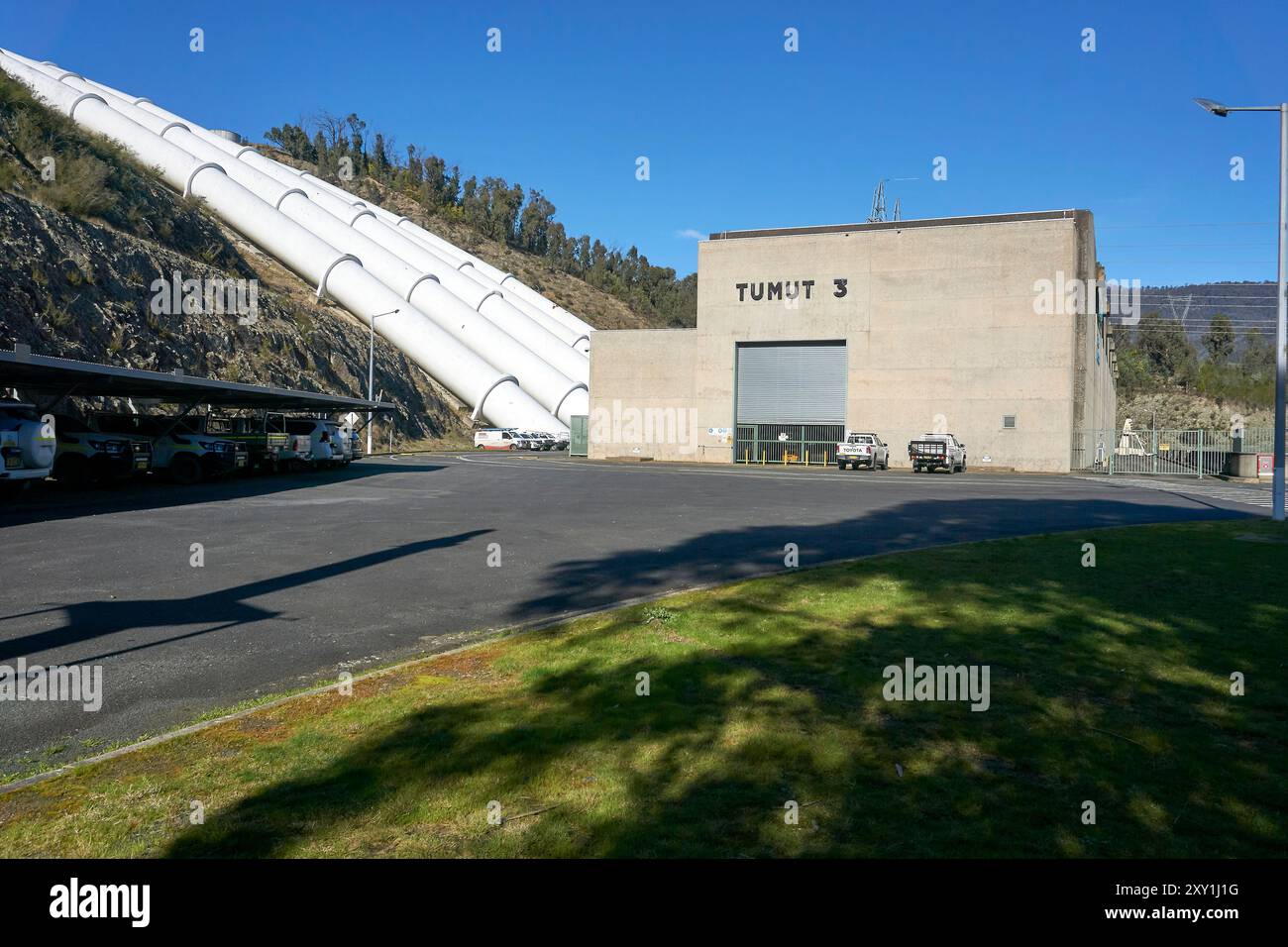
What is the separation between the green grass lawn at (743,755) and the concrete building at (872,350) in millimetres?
42795

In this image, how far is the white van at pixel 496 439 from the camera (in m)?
65.4

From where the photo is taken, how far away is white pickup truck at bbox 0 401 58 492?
66.4 ft

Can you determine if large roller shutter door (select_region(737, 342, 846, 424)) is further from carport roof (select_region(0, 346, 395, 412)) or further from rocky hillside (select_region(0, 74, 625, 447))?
carport roof (select_region(0, 346, 395, 412))

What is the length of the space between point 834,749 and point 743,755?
56 centimetres

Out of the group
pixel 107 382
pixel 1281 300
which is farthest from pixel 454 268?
pixel 1281 300

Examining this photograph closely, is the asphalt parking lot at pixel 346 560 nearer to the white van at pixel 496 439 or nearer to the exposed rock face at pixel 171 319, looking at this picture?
the exposed rock face at pixel 171 319

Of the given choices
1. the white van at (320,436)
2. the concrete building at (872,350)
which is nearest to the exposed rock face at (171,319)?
the white van at (320,436)

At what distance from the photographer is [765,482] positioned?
31.9 m

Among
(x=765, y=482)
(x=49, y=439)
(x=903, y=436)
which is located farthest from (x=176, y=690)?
(x=903, y=436)

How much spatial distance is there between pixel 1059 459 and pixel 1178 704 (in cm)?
4539

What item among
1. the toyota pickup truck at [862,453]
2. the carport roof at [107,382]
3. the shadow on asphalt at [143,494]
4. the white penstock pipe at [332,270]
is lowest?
the shadow on asphalt at [143,494]

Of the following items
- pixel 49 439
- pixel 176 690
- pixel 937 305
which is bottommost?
pixel 176 690

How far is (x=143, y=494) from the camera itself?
77.7 ft
